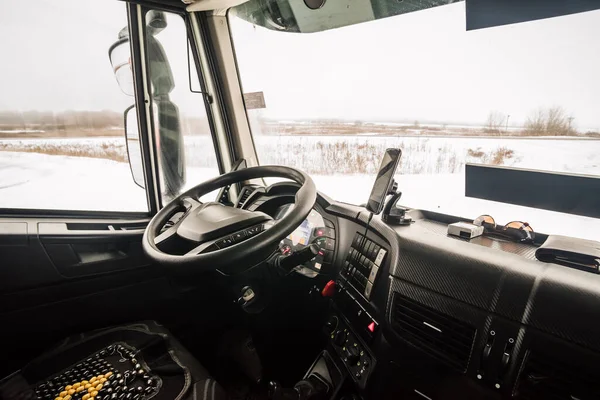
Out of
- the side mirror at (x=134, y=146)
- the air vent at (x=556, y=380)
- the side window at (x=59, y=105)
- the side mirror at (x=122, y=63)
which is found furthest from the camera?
the side mirror at (x=134, y=146)

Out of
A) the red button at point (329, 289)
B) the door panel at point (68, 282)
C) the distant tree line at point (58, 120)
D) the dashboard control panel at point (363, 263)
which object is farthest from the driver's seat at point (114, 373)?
the distant tree line at point (58, 120)

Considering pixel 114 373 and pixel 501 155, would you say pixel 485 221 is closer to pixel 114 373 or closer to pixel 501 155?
pixel 501 155

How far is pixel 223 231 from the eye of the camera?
1.20 meters

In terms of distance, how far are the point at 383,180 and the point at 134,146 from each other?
1.53 m

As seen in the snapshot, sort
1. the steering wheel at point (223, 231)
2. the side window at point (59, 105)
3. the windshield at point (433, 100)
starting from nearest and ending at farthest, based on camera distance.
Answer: the steering wheel at point (223, 231), the windshield at point (433, 100), the side window at point (59, 105)

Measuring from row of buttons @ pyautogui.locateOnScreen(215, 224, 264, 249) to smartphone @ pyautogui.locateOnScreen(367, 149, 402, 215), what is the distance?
0.50m

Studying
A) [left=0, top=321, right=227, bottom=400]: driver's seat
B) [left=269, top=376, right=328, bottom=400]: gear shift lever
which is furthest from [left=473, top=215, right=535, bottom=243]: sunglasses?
[left=0, top=321, right=227, bottom=400]: driver's seat

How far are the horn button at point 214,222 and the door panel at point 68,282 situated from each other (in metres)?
0.78

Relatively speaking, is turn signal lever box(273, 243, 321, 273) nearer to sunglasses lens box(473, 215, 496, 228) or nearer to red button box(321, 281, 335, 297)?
red button box(321, 281, 335, 297)

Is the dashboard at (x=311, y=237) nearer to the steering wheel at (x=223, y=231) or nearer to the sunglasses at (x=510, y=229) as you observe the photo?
the steering wheel at (x=223, y=231)

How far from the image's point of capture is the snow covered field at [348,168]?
48.8 inches

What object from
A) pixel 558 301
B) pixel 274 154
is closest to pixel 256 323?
pixel 274 154

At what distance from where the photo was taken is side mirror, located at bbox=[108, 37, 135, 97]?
1.92 metres

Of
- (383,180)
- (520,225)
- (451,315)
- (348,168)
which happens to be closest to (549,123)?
(520,225)
